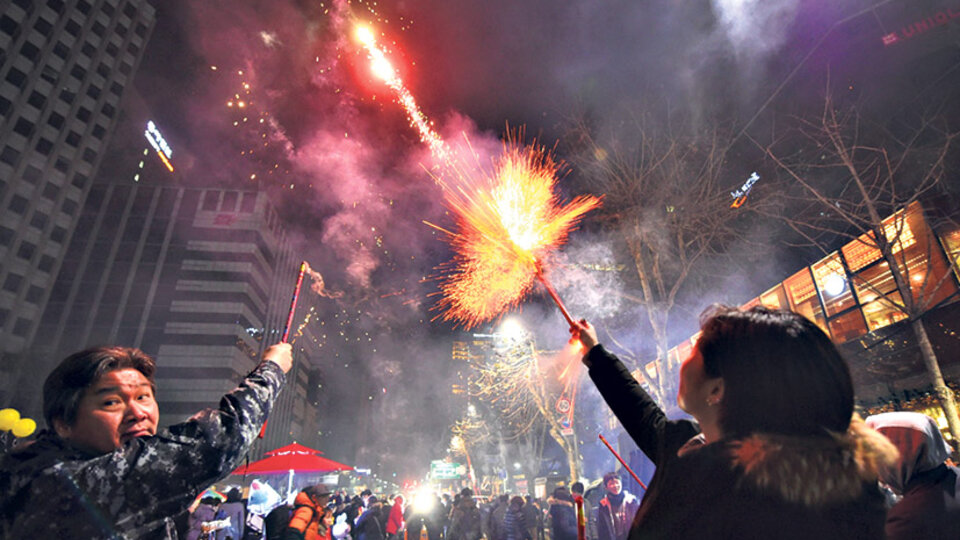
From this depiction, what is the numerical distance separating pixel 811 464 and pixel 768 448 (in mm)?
123

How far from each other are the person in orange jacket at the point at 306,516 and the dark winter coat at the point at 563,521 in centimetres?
557

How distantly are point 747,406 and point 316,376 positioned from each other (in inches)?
4765

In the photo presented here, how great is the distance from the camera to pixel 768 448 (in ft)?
4.40

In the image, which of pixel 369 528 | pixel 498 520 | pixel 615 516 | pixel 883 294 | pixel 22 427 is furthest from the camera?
pixel 22 427

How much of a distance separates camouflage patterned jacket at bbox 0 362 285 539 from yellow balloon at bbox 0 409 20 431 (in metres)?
17.5

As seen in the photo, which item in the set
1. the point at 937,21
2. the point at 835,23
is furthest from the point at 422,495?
the point at 937,21

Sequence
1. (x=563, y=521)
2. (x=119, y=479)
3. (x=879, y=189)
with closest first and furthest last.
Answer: (x=119, y=479), (x=563, y=521), (x=879, y=189)

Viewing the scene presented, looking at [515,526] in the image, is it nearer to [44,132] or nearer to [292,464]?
[292,464]

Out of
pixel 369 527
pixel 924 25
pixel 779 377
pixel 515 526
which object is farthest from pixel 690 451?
pixel 924 25

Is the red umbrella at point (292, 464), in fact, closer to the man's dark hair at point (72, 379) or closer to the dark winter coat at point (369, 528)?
the dark winter coat at point (369, 528)

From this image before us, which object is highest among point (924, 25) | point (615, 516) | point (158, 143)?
point (158, 143)

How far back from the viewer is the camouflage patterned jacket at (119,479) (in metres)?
1.54

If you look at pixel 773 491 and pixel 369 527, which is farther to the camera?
pixel 369 527

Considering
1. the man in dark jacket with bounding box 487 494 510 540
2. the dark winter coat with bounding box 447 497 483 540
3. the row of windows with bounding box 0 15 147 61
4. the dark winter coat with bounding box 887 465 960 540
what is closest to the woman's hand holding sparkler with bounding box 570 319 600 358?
the dark winter coat with bounding box 887 465 960 540
